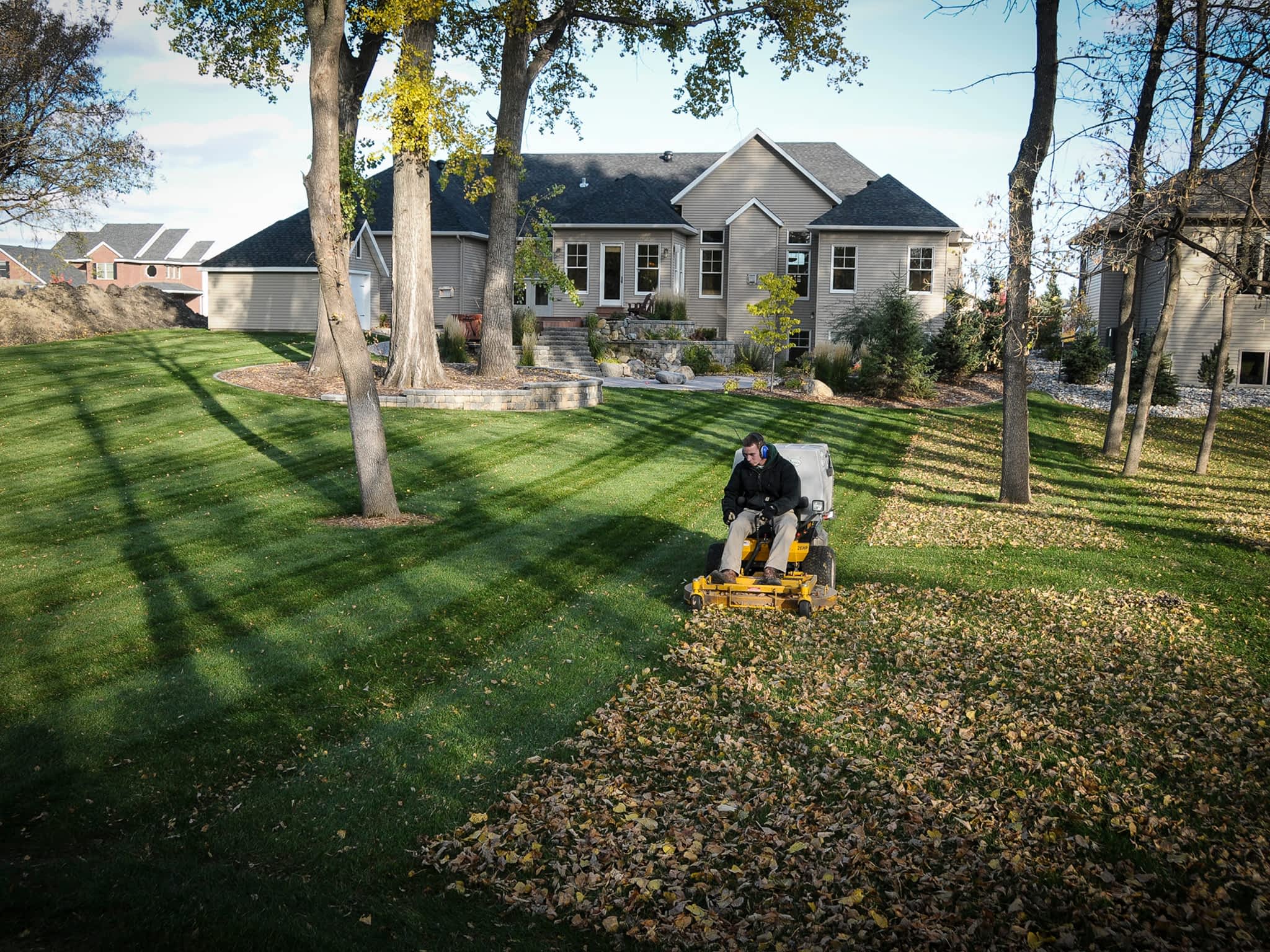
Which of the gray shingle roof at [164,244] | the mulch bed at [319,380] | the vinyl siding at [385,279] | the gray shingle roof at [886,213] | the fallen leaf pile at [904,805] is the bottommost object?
the fallen leaf pile at [904,805]

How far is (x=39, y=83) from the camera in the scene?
30703mm

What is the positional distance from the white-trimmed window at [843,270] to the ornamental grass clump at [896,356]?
6.72 m

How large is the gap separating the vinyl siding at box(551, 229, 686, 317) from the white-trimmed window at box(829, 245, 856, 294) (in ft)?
18.3

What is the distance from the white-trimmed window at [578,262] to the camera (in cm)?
3550

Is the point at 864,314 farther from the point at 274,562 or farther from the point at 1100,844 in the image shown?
the point at 1100,844

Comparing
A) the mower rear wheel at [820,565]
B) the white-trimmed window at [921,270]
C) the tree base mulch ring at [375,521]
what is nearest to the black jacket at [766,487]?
the mower rear wheel at [820,565]

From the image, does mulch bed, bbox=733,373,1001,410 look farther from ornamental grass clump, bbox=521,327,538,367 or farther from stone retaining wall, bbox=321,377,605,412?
stone retaining wall, bbox=321,377,605,412

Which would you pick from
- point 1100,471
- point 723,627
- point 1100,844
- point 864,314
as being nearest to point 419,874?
point 1100,844

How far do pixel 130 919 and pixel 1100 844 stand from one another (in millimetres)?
4984

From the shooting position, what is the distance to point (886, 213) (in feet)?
112

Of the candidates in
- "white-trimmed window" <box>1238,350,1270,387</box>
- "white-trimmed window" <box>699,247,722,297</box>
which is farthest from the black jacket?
"white-trimmed window" <box>699,247,722,297</box>

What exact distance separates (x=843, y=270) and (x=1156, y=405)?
11.9 meters

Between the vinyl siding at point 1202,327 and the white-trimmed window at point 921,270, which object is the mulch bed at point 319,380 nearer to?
the white-trimmed window at point 921,270

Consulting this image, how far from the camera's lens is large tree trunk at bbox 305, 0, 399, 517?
12109 millimetres
